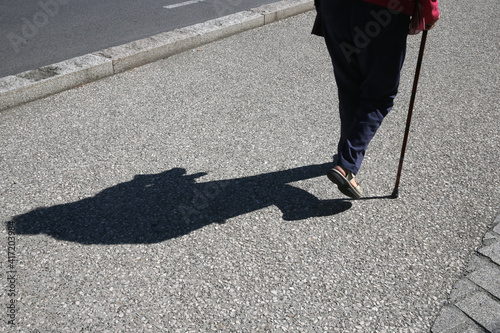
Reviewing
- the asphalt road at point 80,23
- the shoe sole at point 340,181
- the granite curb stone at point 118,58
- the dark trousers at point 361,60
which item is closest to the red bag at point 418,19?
the dark trousers at point 361,60

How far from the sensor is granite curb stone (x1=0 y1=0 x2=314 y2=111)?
491 cm

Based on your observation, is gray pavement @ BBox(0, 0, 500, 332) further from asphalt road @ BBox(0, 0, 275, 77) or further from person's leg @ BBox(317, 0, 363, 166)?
asphalt road @ BBox(0, 0, 275, 77)

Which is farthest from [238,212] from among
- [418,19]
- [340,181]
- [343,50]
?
[418,19]

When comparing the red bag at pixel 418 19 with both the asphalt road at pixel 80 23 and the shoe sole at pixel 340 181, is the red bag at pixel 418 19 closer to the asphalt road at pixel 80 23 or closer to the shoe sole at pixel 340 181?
the shoe sole at pixel 340 181

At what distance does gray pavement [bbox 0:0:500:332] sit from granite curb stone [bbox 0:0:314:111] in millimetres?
177

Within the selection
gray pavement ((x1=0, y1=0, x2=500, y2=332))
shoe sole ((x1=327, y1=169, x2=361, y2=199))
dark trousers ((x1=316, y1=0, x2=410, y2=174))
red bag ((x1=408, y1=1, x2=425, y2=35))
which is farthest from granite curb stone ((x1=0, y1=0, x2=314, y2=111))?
red bag ((x1=408, y1=1, x2=425, y2=35))

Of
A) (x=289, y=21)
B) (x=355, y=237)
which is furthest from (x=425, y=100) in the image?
(x=289, y=21)

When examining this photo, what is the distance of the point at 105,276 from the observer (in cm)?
282

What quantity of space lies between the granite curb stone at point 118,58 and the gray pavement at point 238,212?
0.18m

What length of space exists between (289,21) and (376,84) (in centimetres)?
468

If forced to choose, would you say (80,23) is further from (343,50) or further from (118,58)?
(343,50)

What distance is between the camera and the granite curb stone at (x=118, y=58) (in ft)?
16.1

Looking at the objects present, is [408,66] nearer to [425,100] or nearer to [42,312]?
[425,100]

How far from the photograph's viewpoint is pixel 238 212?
340 cm
